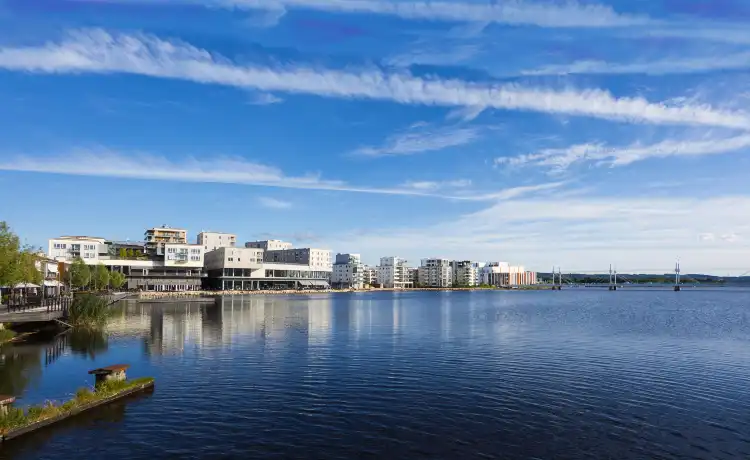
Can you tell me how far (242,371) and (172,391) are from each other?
562 cm

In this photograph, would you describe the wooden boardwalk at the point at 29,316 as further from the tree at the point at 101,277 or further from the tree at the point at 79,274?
the tree at the point at 101,277

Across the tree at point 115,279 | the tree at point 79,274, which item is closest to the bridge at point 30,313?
the tree at point 79,274

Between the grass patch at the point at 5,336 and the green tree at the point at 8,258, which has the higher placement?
the green tree at the point at 8,258

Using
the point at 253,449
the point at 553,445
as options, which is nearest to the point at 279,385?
the point at 253,449

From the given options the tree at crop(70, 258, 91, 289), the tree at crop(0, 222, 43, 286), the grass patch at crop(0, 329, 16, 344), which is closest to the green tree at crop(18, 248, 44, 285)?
the tree at crop(0, 222, 43, 286)

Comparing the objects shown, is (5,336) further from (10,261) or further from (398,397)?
(398,397)

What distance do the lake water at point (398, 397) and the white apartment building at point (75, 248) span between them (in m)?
142

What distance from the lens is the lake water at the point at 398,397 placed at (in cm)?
1778

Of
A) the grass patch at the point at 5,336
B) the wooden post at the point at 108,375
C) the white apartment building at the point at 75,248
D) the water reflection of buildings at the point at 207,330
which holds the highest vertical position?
the white apartment building at the point at 75,248

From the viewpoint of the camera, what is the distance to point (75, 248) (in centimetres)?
16950

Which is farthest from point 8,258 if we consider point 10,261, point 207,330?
point 207,330

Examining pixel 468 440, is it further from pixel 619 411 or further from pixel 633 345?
pixel 633 345

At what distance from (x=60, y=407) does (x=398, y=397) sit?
575 inches

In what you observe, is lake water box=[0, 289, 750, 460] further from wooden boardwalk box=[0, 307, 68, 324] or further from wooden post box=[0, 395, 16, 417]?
wooden boardwalk box=[0, 307, 68, 324]
